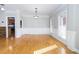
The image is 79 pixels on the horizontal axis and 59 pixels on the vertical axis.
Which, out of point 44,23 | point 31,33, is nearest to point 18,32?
point 31,33

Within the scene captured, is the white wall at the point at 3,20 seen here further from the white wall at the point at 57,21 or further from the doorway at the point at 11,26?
the white wall at the point at 57,21

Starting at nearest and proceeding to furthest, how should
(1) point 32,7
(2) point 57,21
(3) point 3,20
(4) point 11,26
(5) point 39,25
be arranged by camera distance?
(1) point 32,7, (2) point 57,21, (3) point 3,20, (5) point 39,25, (4) point 11,26

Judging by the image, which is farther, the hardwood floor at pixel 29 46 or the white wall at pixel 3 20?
the white wall at pixel 3 20

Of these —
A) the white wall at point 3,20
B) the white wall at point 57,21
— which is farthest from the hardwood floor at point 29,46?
the white wall at point 3,20

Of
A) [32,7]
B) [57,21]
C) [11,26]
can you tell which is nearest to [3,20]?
[11,26]

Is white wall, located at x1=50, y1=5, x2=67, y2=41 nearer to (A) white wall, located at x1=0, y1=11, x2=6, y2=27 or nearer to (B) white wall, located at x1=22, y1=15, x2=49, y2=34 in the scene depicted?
(B) white wall, located at x1=22, y1=15, x2=49, y2=34

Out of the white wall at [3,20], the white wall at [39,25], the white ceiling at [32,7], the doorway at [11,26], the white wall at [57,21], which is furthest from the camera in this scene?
the doorway at [11,26]

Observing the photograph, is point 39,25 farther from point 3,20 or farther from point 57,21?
point 3,20

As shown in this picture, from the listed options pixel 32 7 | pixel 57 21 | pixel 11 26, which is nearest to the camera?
pixel 32 7

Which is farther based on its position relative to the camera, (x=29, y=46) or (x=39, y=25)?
(x=39, y=25)

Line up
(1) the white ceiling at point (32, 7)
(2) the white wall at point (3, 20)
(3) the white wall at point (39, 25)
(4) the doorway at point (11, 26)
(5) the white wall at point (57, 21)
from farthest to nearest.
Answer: (4) the doorway at point (11, 26) → (3) the white wall at point (39, 25) → (2) the white wall at point (3, 20) → (5) the white wall at point (57, 21) → (1) the white ceiling at point (32, 7)

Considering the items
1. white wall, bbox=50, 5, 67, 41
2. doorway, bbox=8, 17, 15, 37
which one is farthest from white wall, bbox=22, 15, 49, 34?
doorway, bbox=8, 17, 15, 37
